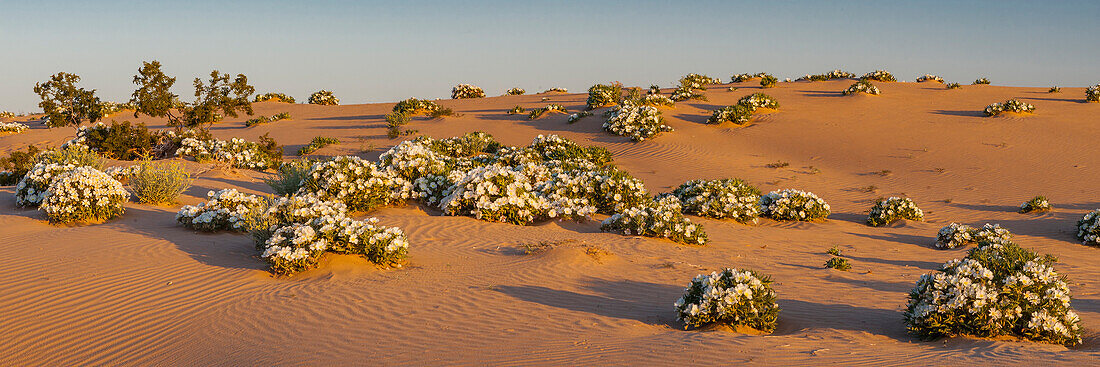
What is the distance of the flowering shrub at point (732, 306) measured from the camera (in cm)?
607

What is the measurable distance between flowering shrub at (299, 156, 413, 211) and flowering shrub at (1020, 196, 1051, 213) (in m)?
12.7

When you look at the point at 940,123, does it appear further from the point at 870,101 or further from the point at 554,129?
the point at 554,129

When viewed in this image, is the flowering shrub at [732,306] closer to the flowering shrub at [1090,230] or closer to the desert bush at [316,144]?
the flowering shrub at [1090,230]

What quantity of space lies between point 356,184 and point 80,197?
4004 mm

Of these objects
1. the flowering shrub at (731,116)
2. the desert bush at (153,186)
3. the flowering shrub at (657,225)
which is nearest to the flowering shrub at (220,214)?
the desert bush at (153,186)

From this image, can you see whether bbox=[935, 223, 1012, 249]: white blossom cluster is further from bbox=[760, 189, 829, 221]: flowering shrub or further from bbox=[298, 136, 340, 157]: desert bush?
bbox=[298, 136, 340, 157]: desert bush

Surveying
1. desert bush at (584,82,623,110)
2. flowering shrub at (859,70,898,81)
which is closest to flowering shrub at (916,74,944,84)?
flowering shrub at (859,70,898,81)

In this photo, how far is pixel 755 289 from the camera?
247 inches

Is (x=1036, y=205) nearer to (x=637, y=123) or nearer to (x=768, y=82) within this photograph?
(x=637, y=123)

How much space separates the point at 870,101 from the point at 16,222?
2768 centimetres

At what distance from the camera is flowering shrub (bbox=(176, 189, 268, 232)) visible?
9.75 metres

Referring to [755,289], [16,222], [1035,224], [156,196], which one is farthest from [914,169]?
[16,222]

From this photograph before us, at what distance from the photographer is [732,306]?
19.9 feet

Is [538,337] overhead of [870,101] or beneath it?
beneath
